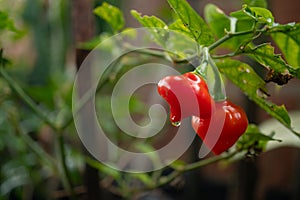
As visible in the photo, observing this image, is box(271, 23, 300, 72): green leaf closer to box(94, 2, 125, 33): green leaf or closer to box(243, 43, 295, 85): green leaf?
box(243, 43, 295, 85): green leaf

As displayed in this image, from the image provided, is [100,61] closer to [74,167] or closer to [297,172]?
[74,167]

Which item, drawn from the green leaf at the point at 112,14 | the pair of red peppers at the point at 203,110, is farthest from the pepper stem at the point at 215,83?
the green leaf at the point at 112,14

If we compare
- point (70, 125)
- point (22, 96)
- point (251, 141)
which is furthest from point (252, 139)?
point (70, 125)

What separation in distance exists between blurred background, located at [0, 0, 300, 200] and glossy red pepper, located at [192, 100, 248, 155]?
16 centimetres

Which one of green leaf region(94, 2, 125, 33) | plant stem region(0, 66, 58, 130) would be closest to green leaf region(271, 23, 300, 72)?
green leaf region(94, 2, 125, 33)

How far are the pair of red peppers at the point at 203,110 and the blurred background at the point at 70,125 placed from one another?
0.17m

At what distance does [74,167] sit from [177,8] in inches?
20.7

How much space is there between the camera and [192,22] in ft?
0.93

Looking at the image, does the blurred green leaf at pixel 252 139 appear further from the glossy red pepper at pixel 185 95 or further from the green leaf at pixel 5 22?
the green leaf at pixel 5 22

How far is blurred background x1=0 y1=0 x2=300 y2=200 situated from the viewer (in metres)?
0.55

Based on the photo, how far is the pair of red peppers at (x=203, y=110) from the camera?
254 millimetres

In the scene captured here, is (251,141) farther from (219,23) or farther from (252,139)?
(219,23)

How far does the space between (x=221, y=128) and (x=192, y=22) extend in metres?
0.07

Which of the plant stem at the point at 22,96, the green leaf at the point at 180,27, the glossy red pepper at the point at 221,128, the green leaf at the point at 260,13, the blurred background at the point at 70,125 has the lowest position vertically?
the blurred background at the point at 70,125
